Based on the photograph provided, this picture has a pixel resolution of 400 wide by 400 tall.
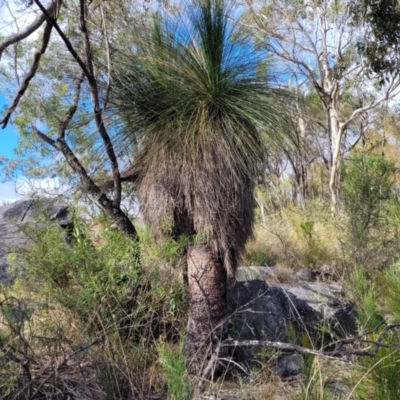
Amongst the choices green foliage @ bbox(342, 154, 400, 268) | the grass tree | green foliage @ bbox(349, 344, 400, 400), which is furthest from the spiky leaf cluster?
green foliage @ bbox(342, 154, 400, 268)

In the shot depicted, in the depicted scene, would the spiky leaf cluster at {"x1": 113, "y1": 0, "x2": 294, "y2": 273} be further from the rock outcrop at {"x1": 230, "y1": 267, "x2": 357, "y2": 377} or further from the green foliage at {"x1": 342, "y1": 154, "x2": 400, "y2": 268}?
the green foliage at {"x1": 342, "y1": 154, "x2": 400, "y2": 268}

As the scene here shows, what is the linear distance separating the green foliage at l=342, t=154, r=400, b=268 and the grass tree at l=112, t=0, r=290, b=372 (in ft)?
9.64

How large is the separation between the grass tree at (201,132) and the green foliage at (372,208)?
9.64 feet

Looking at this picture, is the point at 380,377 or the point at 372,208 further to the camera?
the point at 372,208

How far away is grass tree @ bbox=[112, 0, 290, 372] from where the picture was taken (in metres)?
3.81

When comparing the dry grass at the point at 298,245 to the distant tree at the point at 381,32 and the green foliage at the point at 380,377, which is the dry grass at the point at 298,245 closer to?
the distant tree at the point at 381,32

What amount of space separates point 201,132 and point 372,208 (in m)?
3.74

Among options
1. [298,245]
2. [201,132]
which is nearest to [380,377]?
[201,132]

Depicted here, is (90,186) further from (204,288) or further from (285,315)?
(285,315)

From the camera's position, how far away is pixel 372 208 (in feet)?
22.1

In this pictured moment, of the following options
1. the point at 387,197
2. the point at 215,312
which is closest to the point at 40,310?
the point at 215,312

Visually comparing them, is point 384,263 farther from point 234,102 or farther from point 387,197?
point 234,102

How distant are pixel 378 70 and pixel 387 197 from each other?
2.50 m

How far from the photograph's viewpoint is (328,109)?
1591cm
